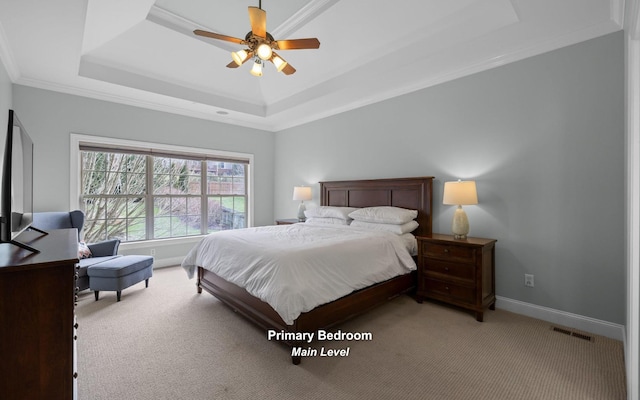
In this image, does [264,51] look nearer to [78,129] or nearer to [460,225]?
[460,225]

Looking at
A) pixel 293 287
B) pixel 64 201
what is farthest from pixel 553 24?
pixel 64 201

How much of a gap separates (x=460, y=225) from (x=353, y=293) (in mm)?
1395

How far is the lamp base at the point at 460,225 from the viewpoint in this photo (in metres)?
3.02

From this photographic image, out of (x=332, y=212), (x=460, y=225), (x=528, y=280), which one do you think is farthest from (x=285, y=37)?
(x=528, y=280)

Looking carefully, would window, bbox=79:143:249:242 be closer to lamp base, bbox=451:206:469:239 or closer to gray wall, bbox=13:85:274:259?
gray wall, bbox=13:85:274:259

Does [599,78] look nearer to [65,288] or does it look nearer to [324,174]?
[324,174]

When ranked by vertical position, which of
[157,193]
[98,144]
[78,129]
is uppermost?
[78,129]

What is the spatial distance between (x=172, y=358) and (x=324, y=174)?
361 centimetres

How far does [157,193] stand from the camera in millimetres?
4820

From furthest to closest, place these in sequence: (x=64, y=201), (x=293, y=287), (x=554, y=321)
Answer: (x=64, y=201) < (x=554, y=321) < (x=293, y=287)

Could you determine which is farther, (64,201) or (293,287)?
(64,201)

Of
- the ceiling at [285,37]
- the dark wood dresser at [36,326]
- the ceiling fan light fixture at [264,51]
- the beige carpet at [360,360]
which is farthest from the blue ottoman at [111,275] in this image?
the ceiling fan light fixture at [264,51]

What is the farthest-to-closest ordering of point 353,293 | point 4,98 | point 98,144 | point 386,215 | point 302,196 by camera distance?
1. point 302,196
2. point 98,144
3. point 386,215
4. point 4,98
5. point 353,293

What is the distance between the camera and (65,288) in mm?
→ 1226
